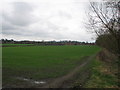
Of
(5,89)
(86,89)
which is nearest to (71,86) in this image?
(86,89)

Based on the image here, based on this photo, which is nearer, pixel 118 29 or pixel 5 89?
pixel 5 89

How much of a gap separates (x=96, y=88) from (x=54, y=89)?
2.97 metres

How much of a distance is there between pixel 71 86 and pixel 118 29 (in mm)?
6577

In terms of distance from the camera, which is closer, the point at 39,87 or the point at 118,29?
the point at 39,87

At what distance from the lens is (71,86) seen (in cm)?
967

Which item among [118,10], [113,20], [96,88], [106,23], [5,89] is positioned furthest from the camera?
[106,23]

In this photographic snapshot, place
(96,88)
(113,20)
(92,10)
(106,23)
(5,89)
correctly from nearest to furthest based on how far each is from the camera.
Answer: (5,89), (96,88), (113,20), (106,23), (92,10)

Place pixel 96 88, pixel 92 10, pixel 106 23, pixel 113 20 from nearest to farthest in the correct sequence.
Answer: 1. pixel 96 88
2. pixel 113 20
3. pixel 106 23
4. pixel 92 10

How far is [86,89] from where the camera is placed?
916cm

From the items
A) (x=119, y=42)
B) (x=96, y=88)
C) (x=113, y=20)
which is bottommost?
(x=96, y=88)

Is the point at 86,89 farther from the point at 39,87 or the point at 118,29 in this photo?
the point at 118,29

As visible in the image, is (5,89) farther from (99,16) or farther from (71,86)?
(99,16)

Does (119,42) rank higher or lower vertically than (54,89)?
higher

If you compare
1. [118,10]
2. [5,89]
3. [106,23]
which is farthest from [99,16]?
[5,89]
